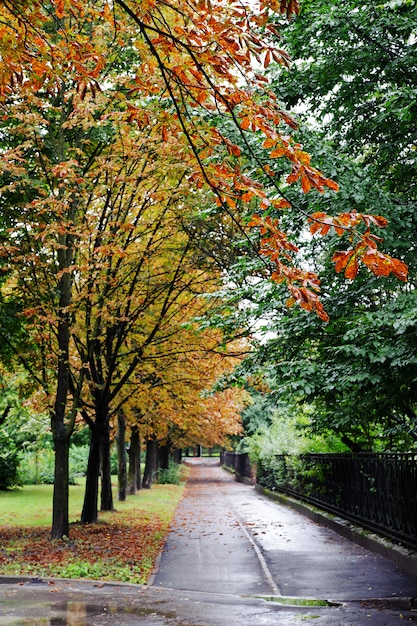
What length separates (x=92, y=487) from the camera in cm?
1659

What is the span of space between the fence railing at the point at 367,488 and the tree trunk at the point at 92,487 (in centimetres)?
587

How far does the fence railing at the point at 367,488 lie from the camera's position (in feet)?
37.0

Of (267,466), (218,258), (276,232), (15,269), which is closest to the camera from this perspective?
(276,232)

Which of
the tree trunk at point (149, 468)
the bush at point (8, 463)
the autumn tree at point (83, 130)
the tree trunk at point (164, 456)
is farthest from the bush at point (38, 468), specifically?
the autumn tree at point (83, 130)

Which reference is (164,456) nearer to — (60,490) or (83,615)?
(60,490)

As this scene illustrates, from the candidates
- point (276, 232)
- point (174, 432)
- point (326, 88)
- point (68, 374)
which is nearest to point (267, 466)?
point (174, 432)

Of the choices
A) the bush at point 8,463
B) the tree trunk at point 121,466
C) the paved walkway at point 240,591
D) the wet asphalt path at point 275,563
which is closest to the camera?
the paved walkway at point 240,591

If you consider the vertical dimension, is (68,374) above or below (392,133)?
below

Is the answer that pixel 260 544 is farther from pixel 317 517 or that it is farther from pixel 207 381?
pixel 207 381

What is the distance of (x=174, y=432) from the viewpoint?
44469mm

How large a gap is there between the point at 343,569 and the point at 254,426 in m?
41.2

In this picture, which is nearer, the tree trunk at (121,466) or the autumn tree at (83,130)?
the autumn tree at (83,130)

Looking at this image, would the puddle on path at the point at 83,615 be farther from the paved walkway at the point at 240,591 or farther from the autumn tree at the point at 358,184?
the autumn tree at the point at 358,184

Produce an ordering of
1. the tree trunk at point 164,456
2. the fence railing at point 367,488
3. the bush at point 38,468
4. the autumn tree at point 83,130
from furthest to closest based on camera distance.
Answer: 1. the tree trunk at point 164,456
2. the bush at point 38,468
3. the fence railing at point 367,488
4. the autumn tree at point 83,130
